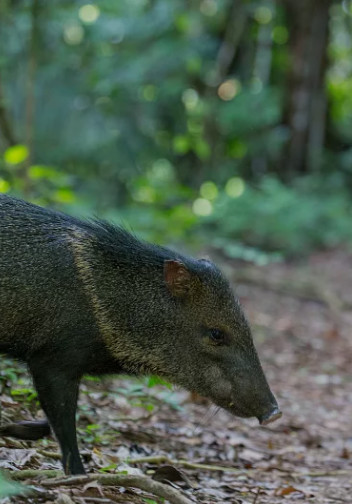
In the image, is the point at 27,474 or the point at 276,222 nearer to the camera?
the point at 27,474

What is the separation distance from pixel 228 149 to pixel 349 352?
7.80 m

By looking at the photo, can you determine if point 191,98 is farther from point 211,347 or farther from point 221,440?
point 211,347

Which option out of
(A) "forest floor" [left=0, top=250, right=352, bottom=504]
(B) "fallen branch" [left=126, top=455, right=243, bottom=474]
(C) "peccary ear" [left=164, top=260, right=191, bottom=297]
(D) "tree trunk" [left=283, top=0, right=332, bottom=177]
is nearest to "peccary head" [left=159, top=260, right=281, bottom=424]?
(C) "peccary ear" [left=164, top=260, right=191, bottom=297]

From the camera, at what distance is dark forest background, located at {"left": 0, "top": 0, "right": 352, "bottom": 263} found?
409 inches

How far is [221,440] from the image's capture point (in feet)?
18.3

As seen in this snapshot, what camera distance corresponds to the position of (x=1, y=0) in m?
9.58

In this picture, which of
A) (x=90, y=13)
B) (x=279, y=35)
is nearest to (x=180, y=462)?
(x=90, y=13)

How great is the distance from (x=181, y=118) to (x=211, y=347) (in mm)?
9712

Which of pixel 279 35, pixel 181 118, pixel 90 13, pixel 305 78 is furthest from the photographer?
pixel 279 35

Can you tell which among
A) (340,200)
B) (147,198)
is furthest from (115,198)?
(340,200)

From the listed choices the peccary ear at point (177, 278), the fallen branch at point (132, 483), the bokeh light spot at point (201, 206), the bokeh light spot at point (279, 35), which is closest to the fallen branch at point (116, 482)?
the fallen branch at point (132, 483)

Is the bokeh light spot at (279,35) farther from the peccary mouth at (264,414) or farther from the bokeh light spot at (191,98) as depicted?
the peccary mouth at (264,414)

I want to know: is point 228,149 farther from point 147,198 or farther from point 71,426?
point 71,426

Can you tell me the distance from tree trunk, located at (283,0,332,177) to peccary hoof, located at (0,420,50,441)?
12988 millimetres
